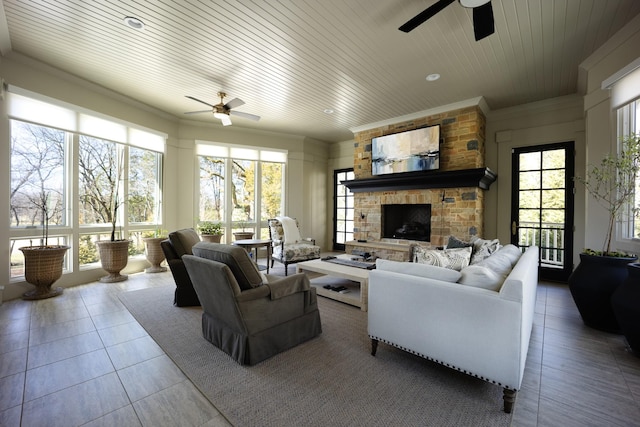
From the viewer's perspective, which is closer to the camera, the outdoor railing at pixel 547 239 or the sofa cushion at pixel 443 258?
the sofa cushion at pixel 443 258

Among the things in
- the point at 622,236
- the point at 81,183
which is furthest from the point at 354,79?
the point at 81,183

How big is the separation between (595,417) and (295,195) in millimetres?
6209

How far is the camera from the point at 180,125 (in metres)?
5.83

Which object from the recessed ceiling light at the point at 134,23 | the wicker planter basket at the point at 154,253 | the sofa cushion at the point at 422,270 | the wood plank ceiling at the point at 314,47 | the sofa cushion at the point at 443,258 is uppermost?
the wood plank ceiling at the point at 314,47

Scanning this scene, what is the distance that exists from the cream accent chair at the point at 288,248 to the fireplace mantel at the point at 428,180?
171 cm

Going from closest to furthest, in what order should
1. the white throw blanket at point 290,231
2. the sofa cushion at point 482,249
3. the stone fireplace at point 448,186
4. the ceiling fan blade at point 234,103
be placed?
the sofa cushion at point 482,249 < the ceiling fan blade at point 234,103 < the stone fireplace at point 448,186 < the white throw blanket at point 290,231

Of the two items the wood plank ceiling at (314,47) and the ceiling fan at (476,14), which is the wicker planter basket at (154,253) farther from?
the ceiling fan at (476,14)

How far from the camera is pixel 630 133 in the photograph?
2.84m

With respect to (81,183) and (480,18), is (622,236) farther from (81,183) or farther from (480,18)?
(81,183)

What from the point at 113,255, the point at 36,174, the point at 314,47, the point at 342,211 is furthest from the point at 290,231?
the point at 36,174

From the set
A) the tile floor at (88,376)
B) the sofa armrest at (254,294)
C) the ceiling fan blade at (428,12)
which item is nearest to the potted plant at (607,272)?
the ceiling fan blade at (428,12)

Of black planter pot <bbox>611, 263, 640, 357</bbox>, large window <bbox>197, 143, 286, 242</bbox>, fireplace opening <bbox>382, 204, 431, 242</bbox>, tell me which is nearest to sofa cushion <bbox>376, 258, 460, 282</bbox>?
black planter pot <bbox>611, 263, 640, 357</bbox>

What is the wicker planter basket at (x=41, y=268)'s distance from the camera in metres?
3.47

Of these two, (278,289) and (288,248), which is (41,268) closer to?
(288,248)
